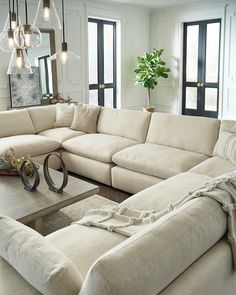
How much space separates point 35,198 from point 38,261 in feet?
4.53

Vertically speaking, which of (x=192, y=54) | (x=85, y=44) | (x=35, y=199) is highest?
(x=85, y=44)

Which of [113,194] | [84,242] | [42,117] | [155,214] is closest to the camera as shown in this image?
[84,242]

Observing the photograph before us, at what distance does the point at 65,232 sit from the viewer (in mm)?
1865

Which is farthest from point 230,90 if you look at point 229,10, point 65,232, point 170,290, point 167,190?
point 170,290

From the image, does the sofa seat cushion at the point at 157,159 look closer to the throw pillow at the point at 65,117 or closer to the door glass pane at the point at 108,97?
the throw pillow at the point at 65,117

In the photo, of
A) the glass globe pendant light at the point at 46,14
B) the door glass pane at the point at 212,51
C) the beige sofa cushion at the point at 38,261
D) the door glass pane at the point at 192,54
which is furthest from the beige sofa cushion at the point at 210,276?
the door glass pane at the point at 192,54

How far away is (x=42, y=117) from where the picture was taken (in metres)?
4.75

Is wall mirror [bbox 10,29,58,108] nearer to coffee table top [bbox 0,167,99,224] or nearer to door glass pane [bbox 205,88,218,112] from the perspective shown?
coffee table top [bbox 0,167,99,224]

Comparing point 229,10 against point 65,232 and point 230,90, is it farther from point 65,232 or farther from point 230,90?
point 65,232

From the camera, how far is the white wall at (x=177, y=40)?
6695mm

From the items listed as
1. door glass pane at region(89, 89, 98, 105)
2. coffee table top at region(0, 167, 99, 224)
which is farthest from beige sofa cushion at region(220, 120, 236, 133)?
door glass pane at region(89, 89, 98, 105)

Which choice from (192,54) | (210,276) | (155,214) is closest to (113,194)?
(155,214)

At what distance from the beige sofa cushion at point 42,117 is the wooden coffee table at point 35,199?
1.85 meters

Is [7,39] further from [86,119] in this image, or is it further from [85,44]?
[85,44]
